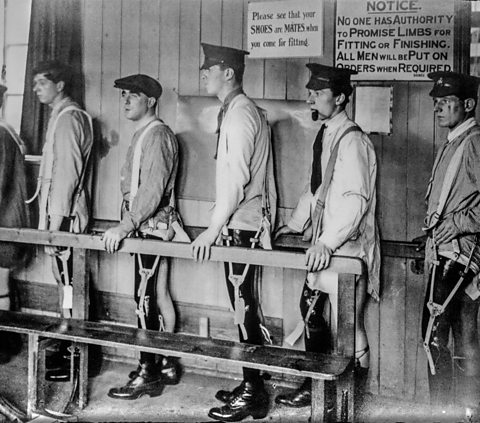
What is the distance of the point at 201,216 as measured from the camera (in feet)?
9.47

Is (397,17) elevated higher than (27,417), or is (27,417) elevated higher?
(397,17)

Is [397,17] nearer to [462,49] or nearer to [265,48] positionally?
[462,49]

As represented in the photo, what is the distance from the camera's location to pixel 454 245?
2332mm

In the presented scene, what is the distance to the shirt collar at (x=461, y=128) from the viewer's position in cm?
232

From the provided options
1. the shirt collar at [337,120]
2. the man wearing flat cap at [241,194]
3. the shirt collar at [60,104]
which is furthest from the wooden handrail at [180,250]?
the shirt collar at [60,104]

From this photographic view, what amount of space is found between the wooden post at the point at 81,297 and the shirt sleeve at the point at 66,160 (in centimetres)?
42

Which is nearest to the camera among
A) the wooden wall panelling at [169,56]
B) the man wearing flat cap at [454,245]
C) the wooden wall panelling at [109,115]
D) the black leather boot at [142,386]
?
the man wearing flat cap at [454,245]

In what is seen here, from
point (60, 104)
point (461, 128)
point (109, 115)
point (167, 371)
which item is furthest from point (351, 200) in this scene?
point (60, 104)

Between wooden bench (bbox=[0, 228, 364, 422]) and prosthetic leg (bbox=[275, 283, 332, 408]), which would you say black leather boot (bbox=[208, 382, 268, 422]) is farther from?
wooden bench (bbox=[0, 228, 364, 422])

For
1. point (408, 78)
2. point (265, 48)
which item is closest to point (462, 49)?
point (408, 78)

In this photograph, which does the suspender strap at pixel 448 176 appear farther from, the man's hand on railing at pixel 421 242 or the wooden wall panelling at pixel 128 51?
the wooden wall panelling at pixel 128 51

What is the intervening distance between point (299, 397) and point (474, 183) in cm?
107

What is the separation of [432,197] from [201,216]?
1.00 metres

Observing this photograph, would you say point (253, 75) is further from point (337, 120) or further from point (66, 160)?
point (66, 160)
